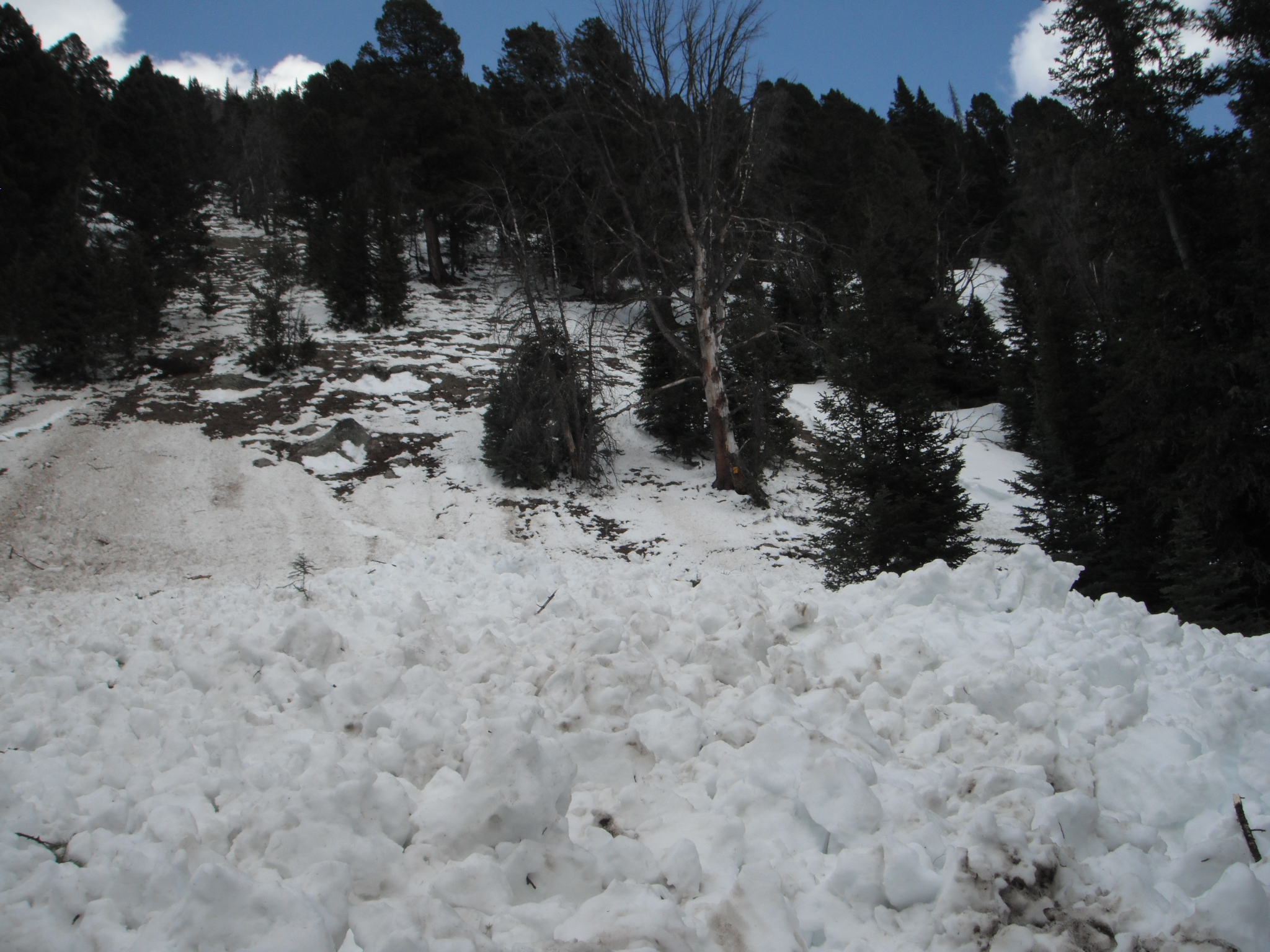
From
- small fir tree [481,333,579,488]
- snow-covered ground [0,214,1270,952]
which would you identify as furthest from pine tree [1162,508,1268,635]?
small fir tree [481,333,579,488]

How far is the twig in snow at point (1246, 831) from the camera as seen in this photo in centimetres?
190

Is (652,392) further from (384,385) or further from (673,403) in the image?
(384,385)

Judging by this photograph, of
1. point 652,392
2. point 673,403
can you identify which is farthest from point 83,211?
point 673,403

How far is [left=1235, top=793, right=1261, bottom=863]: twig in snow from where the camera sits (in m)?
1.90

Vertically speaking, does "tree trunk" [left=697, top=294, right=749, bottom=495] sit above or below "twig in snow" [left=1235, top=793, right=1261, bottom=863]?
above

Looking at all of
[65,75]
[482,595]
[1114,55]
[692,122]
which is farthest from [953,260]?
[65,75]

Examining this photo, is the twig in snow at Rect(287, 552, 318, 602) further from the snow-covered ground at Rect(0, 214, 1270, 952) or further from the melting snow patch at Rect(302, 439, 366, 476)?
the melting snow patch at Rect(302, 439, 366, 476)

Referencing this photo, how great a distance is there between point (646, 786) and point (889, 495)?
6.91 metres

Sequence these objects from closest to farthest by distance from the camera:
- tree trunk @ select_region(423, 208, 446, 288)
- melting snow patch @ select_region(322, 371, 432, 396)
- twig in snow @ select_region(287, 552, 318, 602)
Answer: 1. twig in snow @ select_region(287, 552, 318, 602)
2. melting snow patch @ select_region(322, 371, 432, 396)
3. tree trunk @ select_region(423, 208, 446, 288)

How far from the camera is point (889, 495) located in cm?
833

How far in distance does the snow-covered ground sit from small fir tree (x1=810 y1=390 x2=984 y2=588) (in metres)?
3.59

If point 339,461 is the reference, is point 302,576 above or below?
below

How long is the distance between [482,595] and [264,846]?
3.08 m

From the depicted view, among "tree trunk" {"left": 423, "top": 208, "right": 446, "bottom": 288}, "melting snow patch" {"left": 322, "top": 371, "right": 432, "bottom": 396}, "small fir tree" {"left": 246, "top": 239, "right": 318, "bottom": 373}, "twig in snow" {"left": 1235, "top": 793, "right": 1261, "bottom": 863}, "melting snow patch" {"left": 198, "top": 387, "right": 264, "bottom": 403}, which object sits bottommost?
"twig in snow" {"left": 1235, "top": 793, "right": 1261, "bottom": 863}
